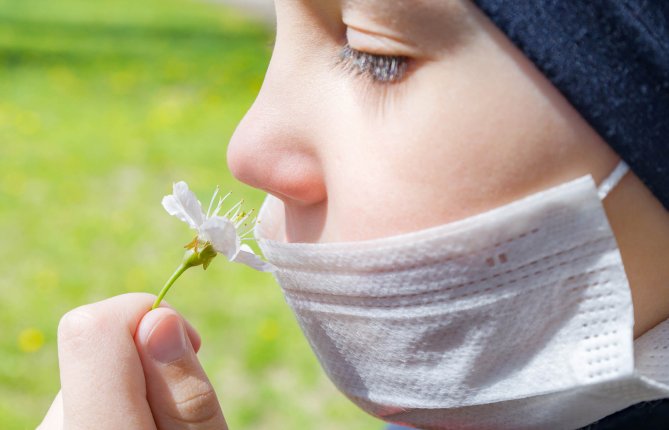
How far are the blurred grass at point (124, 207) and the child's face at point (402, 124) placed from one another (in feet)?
7.25

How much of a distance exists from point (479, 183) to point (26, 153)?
5301 millimetres

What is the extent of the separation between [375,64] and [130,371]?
590mm

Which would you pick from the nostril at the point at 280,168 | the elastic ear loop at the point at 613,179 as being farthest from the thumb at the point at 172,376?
the elastic ear loop at the point at 613,179

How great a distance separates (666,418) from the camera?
1556mm

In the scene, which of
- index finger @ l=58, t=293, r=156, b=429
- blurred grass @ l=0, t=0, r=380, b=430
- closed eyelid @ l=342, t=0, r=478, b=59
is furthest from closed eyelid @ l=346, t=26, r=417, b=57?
blurred grass @ l=0, t=0, r=380, b=430

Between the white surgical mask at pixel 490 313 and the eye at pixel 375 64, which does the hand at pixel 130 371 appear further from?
the eye at pixel 375 64

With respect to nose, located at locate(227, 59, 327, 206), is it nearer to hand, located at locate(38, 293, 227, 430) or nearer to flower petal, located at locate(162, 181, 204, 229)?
flower petal, located at locate(162, 181, 204, 229)

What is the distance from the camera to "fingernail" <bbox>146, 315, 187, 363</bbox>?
145cm

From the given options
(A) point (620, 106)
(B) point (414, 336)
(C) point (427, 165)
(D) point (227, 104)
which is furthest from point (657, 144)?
(D) point (227, 104)

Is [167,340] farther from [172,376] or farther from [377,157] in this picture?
[377,157]

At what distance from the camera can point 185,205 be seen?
1424 mm

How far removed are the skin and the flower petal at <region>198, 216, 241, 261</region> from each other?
0.09m

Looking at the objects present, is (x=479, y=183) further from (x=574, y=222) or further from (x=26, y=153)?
(x=26, y=153)

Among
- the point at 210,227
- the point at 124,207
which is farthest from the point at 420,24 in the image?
the point at 124,207
